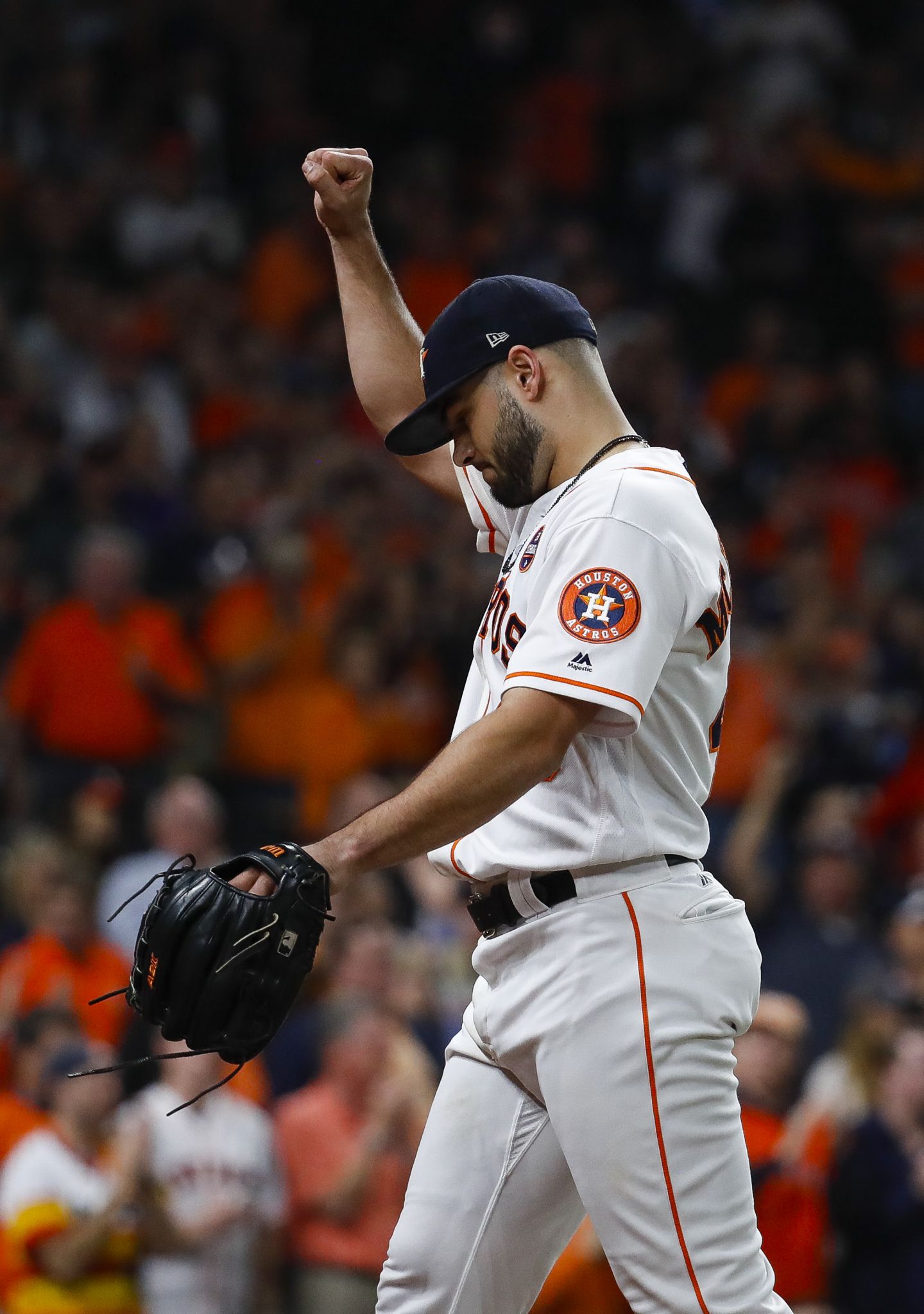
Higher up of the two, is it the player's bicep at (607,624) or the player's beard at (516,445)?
the player's beard at (516,445)

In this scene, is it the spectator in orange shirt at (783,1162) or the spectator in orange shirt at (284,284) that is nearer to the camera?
the spectator in orange shirt at (783,1162)

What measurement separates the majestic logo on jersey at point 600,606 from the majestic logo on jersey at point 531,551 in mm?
203

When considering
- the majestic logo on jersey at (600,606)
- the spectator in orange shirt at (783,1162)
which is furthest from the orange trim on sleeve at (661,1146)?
the spectator in orange shirt at (783,1162)

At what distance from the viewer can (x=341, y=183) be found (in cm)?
379

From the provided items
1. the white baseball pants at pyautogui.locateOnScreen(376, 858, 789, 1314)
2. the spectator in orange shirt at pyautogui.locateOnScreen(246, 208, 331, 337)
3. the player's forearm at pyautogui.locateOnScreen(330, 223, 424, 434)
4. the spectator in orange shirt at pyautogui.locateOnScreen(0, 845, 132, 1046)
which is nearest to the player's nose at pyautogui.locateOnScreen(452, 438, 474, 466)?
the player's forearm at pyautogui.locateOnScreen(330, 223, 424, 434)

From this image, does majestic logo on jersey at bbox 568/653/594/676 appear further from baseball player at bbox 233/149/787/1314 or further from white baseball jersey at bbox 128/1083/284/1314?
white baseball jersey at bbox 128/1083/284/1314

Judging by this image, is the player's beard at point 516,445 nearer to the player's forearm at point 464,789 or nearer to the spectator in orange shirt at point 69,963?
the player's forearm at point 464,789

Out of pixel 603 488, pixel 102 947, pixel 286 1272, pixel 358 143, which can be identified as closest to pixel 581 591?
pixel 603 488

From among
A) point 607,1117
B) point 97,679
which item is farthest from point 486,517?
point 97,679

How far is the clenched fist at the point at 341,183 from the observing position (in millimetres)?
3777

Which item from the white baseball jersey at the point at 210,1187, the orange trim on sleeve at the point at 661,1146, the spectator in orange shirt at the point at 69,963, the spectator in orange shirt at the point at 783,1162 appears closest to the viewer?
the orange trim on sleeve at the point at 661,1146

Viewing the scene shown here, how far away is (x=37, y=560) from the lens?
328 inches

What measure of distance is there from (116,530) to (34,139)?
11.3 feet

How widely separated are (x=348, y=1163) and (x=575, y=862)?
3.09m
